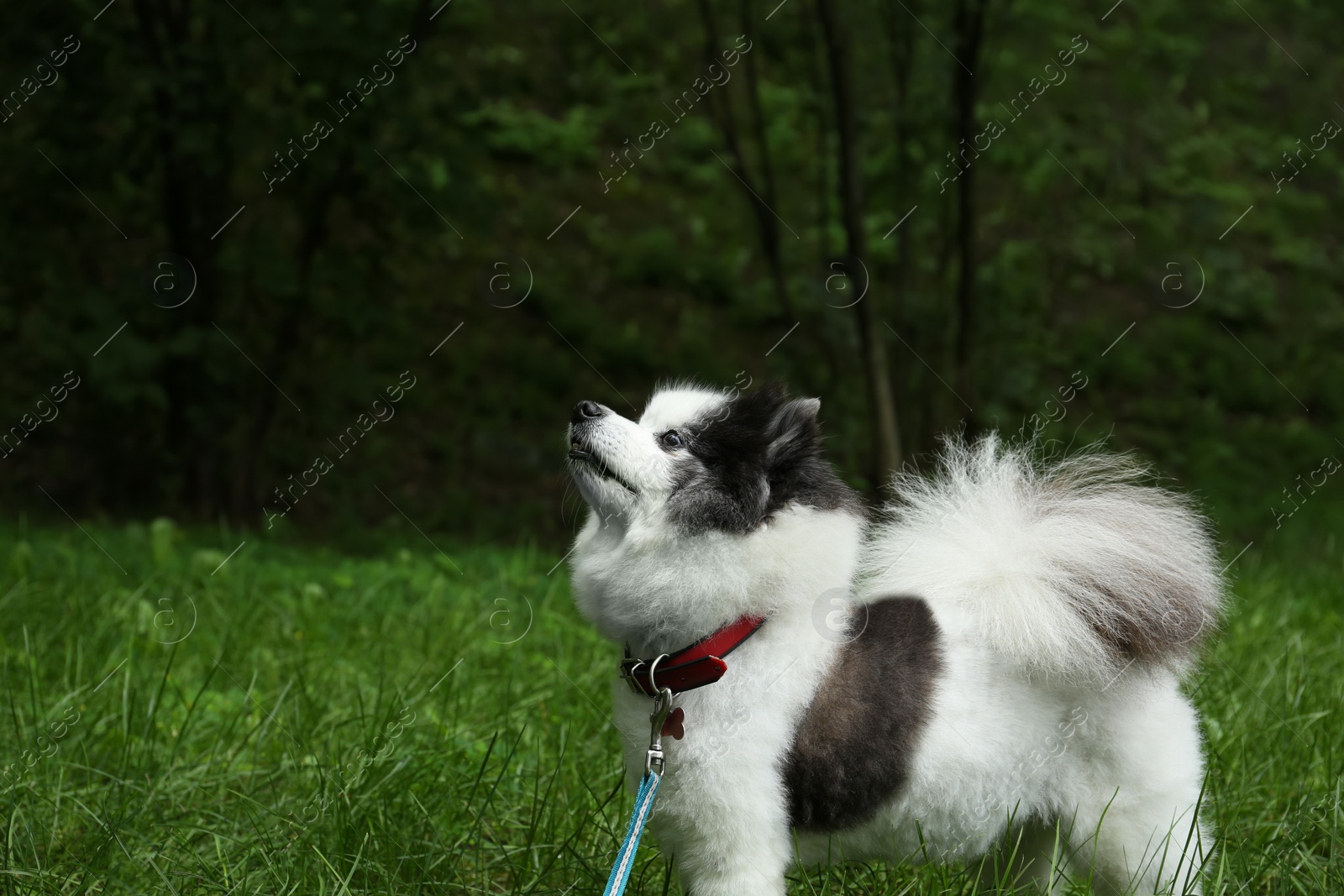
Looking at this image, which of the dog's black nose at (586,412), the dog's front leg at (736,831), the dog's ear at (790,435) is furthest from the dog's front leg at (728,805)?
the dog's black nose at (586,412)

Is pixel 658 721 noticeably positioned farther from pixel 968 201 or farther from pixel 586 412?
pixel 968 201

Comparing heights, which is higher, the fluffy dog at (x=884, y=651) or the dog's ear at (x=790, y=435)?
the dog's ear at (x=790, y=435)

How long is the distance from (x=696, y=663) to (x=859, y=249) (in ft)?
13.2

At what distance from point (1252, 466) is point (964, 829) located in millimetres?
7701

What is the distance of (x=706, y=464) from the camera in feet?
7.25

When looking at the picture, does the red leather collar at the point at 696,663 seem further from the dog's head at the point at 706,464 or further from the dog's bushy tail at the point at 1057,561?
the dog's bushy tail at the point at 1057,561

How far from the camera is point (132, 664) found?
3582mm

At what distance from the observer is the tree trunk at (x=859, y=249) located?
225 inches

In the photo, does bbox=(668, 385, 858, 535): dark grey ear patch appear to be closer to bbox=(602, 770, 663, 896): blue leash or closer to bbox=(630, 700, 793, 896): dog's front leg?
bbox=(630, 700, 793, 896): dog's front leg

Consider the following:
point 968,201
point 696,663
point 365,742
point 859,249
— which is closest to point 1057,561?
point 696,663

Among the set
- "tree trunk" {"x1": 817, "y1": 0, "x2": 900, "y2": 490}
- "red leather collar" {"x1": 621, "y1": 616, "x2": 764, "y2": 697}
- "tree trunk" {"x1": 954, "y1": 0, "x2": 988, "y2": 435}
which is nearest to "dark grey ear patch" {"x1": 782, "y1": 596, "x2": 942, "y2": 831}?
"red leather collar" {"x1": 621, "y1": 616, "x2": 764, "y2": 697}

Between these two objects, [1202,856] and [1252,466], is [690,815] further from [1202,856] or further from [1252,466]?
[1252,466]

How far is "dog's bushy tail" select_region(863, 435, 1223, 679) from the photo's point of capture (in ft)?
7.55

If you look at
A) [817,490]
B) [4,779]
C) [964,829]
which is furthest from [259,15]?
[964,829]
